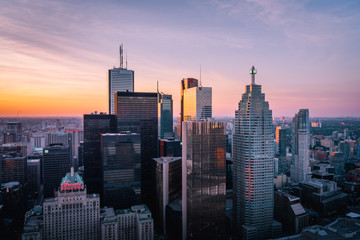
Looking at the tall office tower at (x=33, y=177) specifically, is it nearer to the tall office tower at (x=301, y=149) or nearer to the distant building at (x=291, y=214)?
the distant building at (x=291, y=214)

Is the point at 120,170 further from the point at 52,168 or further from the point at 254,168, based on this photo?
the point at 254,168

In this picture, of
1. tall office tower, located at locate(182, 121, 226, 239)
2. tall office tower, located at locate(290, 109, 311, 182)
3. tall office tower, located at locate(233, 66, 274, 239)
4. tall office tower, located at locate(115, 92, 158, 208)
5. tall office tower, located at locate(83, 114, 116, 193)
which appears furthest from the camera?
tall office tower, located at locate(290, 109, 311, 182)

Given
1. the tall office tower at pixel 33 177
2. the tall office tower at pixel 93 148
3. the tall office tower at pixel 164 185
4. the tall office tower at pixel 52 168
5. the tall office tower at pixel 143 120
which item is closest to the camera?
the tall office tower at pixel 164 185

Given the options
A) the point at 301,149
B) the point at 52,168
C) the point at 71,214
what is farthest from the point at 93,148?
the point at 301,149

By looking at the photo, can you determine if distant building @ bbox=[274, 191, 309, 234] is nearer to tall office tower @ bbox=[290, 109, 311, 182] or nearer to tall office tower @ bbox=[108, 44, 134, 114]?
tall office tower @ bbox=[290, 109, 311, 182]

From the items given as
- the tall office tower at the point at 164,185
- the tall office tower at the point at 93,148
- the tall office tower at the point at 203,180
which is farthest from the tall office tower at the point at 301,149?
the tall office tower at the point at 93,148

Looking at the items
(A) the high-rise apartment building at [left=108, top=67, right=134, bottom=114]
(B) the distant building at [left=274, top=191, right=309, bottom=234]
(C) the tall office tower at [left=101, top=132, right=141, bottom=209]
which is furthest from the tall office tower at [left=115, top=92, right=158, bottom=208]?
(B) the distant building at [left=274, top=191, right=309, bottom=234]

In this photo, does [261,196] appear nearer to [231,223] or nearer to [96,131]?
[231,223]
